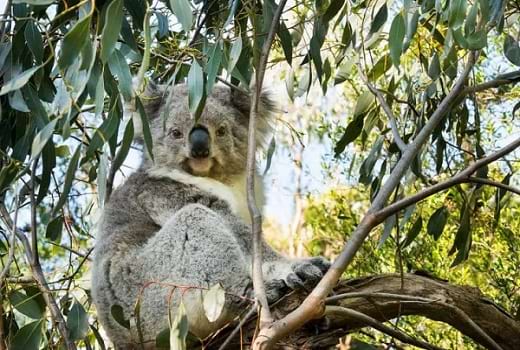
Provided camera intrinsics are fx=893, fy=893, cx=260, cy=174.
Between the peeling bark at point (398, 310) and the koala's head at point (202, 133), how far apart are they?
3.29 feet

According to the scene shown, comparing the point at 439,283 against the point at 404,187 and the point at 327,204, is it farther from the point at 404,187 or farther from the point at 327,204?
the point at 327,204

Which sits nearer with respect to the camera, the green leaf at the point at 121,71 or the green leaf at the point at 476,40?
the green leaf at the point at 121,71

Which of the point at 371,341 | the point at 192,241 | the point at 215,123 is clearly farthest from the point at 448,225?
the point at 192,241

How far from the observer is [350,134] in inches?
150

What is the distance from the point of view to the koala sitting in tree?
353cm

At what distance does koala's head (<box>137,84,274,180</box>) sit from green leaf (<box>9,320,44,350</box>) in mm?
1285

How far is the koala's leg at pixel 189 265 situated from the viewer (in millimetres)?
3553

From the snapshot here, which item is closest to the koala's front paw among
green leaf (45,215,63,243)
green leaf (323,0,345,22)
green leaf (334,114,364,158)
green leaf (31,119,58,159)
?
green leaf (334,114,364,158)

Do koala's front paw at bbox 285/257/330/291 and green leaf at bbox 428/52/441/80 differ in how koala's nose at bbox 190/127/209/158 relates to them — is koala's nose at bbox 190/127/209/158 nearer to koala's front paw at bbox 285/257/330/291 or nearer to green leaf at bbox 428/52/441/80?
koala's front paw at bbox 285/257/330/291

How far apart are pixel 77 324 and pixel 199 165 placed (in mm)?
1264

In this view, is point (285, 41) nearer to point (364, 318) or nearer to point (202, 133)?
point (202, 133)

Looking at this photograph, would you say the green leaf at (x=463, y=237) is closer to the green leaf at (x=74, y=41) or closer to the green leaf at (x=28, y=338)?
the green leaf at (x=28, y=338)

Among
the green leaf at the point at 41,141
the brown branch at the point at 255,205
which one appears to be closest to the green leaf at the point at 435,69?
the brown branch at the point at 255,205

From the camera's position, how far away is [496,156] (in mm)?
2656
